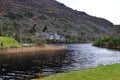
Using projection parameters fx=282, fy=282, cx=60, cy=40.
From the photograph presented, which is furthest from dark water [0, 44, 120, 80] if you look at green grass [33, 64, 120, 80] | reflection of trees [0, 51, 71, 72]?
green grass [33, 64, 120, 80]

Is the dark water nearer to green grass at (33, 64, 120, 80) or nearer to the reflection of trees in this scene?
the reflection of trees

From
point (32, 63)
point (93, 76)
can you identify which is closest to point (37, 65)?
point (32, 63)

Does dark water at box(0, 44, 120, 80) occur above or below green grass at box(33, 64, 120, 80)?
below

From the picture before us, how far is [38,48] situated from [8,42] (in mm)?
20719

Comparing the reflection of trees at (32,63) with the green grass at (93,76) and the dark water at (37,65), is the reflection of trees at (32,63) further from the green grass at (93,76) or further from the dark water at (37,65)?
the green grass at (93,76)

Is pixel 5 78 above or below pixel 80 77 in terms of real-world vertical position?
below

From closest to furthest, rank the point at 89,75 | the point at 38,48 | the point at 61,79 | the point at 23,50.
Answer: the point at 61,79 → the point at 89,75 → the point at 23,50 → the point at 38,48

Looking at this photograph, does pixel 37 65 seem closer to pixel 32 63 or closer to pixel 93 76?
pixel 32 63

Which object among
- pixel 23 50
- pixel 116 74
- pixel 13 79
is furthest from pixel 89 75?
pixel 23 50

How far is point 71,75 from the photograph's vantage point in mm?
37344

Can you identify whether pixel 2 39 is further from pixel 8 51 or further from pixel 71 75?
pixel 71 75

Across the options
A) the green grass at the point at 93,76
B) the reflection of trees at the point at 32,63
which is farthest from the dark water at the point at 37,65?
the green grass at the point at 93,76

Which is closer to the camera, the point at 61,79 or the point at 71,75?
the point at 61,79

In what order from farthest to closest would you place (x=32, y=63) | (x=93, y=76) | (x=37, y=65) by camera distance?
(x=32, y=63) → (x=37, y=65) → (x=93, y=76)
